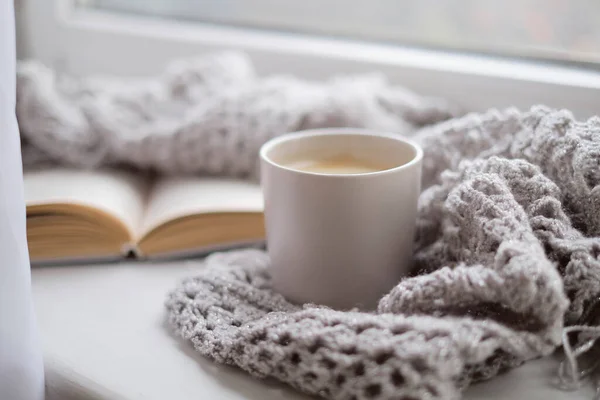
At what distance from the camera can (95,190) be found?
0.61 metres

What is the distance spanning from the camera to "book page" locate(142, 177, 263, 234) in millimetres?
580

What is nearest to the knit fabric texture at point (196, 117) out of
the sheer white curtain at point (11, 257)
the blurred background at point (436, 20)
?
the blurred background at point (436, 20)

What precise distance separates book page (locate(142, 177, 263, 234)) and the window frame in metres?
0.22

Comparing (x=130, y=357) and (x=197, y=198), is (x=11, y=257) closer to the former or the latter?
(x=130, y=357)

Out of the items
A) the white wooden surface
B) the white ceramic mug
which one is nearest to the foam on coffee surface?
the white ceramic mug

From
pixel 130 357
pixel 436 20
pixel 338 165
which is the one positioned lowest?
pixel 130 357

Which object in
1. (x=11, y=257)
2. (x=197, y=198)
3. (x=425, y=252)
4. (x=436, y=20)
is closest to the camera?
(x=11, y=257)

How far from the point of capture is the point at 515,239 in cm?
38

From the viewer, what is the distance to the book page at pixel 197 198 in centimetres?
58

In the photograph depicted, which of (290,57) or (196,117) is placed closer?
(196,117)

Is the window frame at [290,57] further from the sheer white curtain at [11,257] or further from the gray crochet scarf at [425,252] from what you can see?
the sheer white curtain at [11,257]

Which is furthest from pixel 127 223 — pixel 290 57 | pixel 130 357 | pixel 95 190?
pixel 290 57

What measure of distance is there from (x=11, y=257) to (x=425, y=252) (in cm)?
29

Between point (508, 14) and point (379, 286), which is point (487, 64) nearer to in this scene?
point (508, 14)
